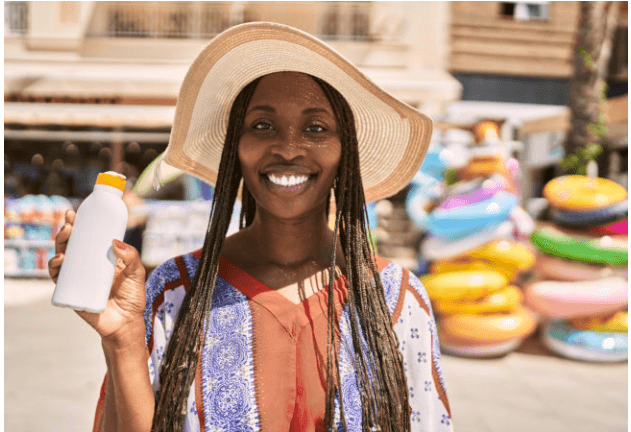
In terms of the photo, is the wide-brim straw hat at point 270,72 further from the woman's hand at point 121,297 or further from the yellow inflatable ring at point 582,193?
the yellow inflatable ring at point 582,193

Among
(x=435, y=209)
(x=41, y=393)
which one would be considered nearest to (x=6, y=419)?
(x=41, y=393)

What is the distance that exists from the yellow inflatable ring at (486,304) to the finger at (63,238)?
454 centimetres

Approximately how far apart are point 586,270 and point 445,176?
80.3 inches

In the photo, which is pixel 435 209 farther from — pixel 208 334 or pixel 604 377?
pixel 208 334

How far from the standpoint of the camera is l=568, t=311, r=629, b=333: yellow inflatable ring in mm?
5062

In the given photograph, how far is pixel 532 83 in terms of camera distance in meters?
12.1

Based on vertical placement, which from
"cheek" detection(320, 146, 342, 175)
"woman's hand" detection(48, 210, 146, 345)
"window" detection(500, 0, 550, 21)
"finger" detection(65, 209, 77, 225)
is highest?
"window" detection(500, 0, 550, 21)

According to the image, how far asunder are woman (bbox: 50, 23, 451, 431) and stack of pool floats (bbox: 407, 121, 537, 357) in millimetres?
3930

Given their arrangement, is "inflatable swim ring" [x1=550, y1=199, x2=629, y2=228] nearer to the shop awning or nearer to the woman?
the woman

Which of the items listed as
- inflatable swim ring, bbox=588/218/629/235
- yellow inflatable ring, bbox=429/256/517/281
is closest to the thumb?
yellow inflatable ring, bbox=429/256/517/281

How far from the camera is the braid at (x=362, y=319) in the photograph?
1225mm

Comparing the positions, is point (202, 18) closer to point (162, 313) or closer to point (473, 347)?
point (473, 347)

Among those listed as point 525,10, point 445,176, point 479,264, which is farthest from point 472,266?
point 525,10

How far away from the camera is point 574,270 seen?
202 inches
